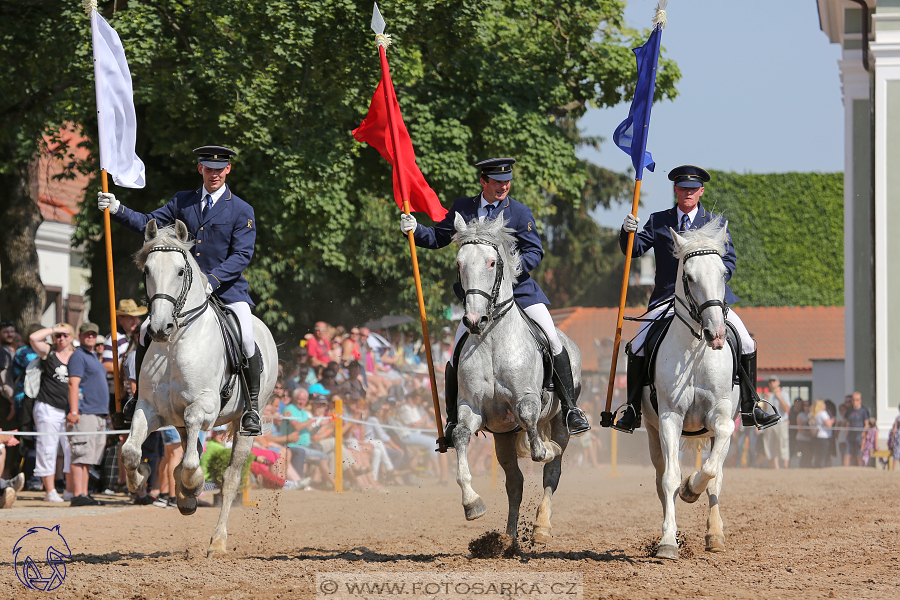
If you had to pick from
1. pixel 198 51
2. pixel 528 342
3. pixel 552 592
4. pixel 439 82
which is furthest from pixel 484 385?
pixel 439 82

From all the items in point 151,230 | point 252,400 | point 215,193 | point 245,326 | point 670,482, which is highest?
point 215,193

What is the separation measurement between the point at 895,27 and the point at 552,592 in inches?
907

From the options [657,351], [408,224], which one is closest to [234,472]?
[408,224]

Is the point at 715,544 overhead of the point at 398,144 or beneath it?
beneath

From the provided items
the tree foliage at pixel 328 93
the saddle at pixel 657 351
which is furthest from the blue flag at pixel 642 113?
the tree foliage at pixel 328 93

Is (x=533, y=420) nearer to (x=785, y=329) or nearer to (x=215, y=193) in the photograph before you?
(x=215, y=193)

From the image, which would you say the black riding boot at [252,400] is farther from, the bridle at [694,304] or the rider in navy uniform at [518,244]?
the bridle at [694,304]

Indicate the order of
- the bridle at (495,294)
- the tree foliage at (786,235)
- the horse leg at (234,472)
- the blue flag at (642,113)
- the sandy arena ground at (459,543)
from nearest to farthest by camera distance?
1. the sandy arena ground at (459,543)
2. the bridle at (495,294)
3. the horse leg at (234,472)
4. the blue flag at (642,113)
5. the tree foliage at (786,235)

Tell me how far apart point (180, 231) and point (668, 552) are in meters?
4.61

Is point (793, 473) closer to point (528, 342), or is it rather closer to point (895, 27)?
point (895, 27)

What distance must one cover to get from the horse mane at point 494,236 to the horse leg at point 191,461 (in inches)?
99.5

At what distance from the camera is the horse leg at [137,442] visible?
872 centimetres

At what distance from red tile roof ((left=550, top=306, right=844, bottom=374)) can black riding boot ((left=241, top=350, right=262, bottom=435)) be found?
24450mm

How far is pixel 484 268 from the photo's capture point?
8617 millimetres
